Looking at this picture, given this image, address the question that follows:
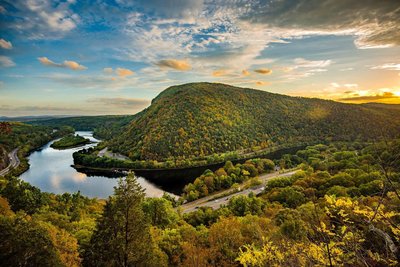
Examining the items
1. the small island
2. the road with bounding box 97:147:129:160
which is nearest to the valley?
the road with bounding box 97:147:129:160

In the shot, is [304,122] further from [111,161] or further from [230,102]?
[111,161]

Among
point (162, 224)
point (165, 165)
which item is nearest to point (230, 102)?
point (165, 165)

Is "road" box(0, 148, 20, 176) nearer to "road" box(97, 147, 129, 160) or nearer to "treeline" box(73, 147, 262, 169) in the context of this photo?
"treeline" box(73, 147, 262, 169)

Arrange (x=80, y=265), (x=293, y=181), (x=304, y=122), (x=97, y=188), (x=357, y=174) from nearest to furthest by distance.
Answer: (x=80, y=265) → (x=357, y=174) → (x=293, y=181) → (x=97, y=188) → (x=304, y=122)

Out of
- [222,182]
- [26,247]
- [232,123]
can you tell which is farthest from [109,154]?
[26,247]

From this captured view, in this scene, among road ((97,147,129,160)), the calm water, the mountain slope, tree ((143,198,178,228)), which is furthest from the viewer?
the mountain slope

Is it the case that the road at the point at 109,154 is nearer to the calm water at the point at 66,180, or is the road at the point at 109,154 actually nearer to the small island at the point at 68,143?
the calm water at the point at 66,180

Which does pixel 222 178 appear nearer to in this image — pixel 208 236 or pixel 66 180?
pixel 208 236
